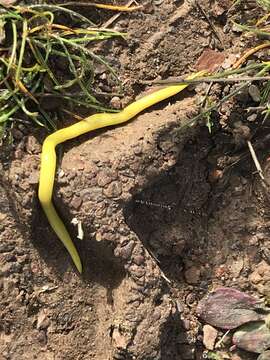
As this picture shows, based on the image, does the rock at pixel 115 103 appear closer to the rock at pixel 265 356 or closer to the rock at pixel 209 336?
the rock at pixel 209 336

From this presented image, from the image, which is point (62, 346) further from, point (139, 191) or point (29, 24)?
point (29, 24)

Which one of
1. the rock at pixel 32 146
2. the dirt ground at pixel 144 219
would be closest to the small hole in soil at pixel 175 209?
the dirt ground at pixel 144 219

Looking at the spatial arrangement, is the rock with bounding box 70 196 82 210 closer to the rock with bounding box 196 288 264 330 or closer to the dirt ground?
the dirt ground

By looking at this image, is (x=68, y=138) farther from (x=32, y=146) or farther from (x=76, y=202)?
(x=76, y=202)

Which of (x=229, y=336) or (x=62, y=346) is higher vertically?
(x=62, y=346)

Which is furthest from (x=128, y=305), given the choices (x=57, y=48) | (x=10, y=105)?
(x=57, y=48)

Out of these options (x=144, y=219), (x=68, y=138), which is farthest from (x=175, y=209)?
(x=68, y=138)

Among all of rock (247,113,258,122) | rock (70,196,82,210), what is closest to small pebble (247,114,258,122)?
rock (247,113,258,122)
